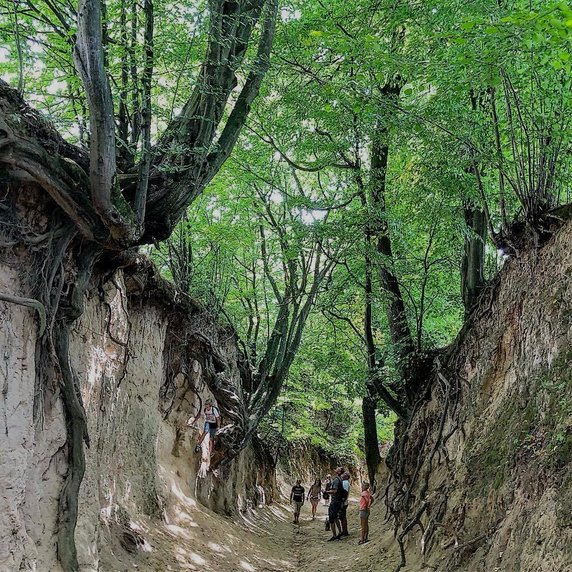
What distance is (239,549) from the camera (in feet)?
33.0

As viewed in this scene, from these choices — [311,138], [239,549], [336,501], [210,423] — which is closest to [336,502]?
[336,501]

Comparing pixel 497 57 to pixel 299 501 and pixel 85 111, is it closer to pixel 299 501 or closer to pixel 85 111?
pixel 85 111

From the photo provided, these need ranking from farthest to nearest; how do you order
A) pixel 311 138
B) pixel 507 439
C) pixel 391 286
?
pixel 391 286
pixel 311 138
pixel 507 439

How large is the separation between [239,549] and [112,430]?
4.55 metres

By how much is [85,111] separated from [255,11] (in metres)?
2.66

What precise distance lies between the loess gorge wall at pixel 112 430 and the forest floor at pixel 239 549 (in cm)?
10

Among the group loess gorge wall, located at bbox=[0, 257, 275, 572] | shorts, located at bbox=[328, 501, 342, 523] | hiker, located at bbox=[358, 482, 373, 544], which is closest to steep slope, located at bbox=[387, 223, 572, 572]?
hiker, located at bbox=[358, 482, 373, 544]

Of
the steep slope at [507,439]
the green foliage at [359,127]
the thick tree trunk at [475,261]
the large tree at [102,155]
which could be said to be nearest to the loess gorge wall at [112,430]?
the large tree at [102,155]

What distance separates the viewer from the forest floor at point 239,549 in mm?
7598

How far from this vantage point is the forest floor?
24.9 ft

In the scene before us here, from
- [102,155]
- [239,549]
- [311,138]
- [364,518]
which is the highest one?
[311,138]

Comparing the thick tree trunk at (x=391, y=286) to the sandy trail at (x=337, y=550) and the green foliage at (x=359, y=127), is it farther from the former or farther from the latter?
the sandy trail at (x=337, y=550)

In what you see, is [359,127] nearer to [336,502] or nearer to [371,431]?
[336,502]

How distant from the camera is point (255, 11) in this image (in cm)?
626
